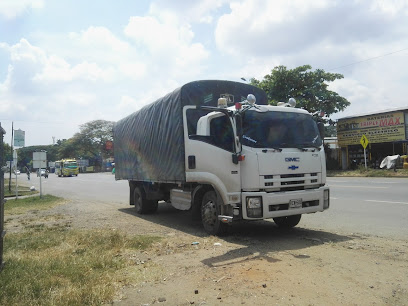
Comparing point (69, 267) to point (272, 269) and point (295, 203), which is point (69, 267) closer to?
point (272, 269)

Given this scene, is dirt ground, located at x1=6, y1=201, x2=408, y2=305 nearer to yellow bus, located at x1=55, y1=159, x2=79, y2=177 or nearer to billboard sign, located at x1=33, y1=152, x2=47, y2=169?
billboard sign, located at x1=33, y1=152, x2=47, y2=169

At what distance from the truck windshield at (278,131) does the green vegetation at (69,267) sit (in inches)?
106

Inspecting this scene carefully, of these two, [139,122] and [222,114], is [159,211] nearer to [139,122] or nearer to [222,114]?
[139,122]

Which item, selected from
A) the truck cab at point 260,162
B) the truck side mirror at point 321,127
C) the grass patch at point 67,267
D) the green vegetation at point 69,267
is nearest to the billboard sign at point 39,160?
Result: the grass patch at point 67,267

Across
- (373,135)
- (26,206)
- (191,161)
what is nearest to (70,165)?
(26,206)

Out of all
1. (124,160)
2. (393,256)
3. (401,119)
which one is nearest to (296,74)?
(401,119)

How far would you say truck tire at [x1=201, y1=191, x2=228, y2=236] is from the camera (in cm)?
658

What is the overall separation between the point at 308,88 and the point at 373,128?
19.9ft

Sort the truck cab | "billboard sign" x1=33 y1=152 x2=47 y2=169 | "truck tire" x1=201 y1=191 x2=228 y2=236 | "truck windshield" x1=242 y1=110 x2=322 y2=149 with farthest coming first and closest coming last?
"billboard sign" x1=33 y1=152 x2=47 y2=169 < "truck tire" x1=201 y1=191 x2=228 y2=236 < "truck windshield" x1=242 y1=110 x2=322 y2=149 < the truck cab

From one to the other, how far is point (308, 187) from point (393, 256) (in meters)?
1.95

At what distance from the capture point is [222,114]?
6.55 metres

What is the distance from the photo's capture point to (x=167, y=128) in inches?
315

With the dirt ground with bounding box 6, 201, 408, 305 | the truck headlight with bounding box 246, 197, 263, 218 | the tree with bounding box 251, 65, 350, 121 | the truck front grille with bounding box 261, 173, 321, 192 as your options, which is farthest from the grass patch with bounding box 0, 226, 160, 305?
the tree with bounding box 251, 65, 350, 121

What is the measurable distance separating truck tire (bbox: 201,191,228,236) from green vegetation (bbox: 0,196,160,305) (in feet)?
→ 3.49
